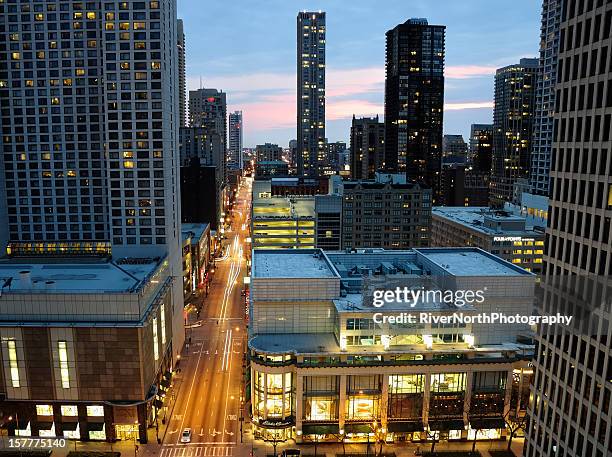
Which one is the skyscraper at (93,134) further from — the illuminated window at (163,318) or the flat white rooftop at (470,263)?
the flat white rooftop at (470,263)

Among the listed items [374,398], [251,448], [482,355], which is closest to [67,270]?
[251,448]

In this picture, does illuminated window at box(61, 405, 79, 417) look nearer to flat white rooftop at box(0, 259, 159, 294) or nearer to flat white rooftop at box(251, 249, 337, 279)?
flat white rooftop at box(0, 259, 159, 294)

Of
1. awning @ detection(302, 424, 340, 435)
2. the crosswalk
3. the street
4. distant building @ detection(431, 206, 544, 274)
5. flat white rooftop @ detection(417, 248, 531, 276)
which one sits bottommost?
the crosswalk

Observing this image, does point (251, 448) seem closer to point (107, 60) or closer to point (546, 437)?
point (546, 437)

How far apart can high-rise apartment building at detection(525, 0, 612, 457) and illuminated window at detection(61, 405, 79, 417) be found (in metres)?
68.2

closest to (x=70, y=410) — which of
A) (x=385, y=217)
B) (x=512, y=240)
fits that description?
(x=385, y=217)

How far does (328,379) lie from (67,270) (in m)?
53.3

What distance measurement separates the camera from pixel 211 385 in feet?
352

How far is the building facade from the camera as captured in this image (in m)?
87.6

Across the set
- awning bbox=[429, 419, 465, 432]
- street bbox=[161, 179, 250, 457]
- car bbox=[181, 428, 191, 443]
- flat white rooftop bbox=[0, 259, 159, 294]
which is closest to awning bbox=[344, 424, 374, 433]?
awning bbox=[429, 419, 465, 432]

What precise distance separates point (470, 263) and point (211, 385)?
57.0m

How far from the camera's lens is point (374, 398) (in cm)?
8881

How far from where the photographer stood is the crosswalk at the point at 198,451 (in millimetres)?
83312

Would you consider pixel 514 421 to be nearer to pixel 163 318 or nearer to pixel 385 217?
pixel 163 318
